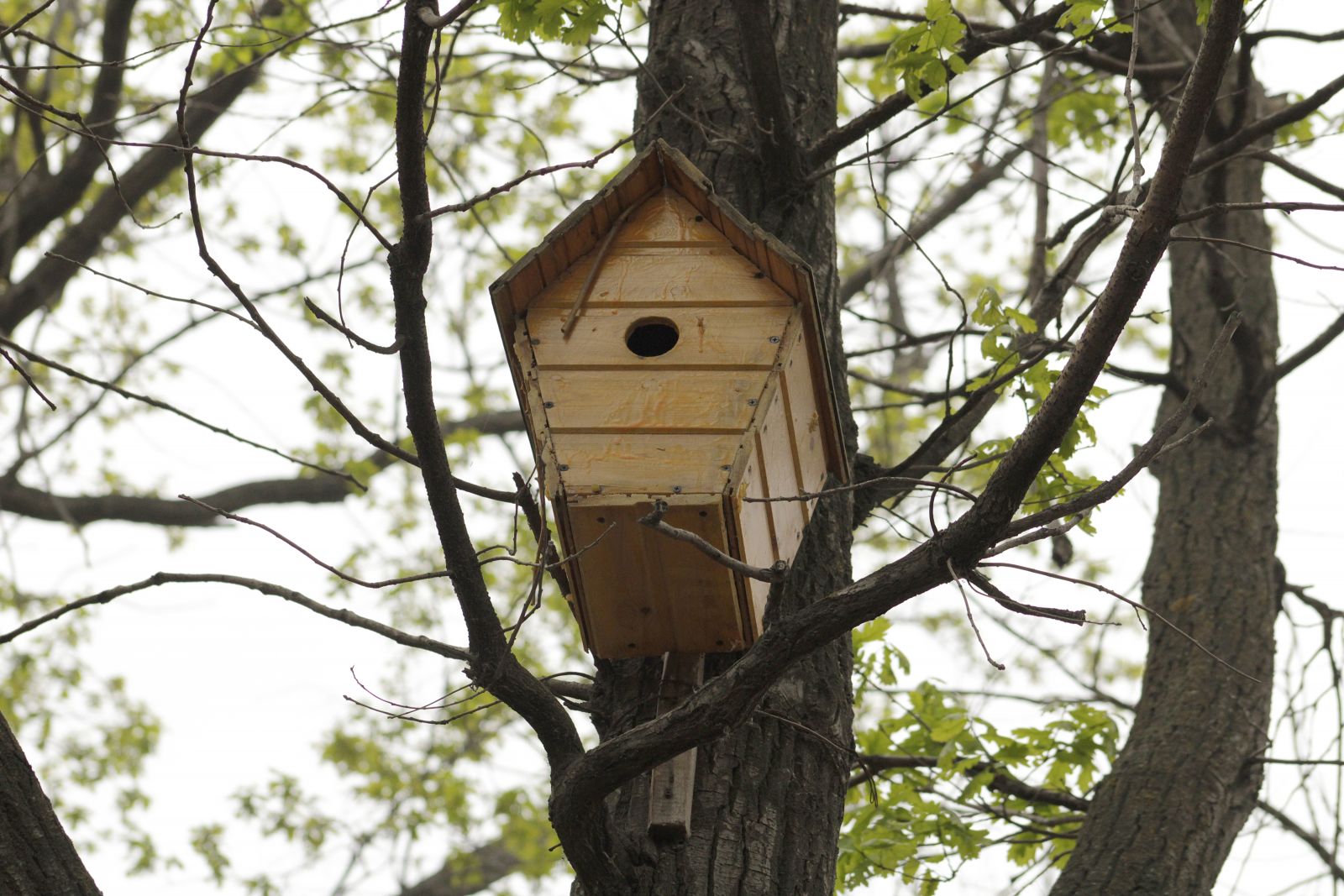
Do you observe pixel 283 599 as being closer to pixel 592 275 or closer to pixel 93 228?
Answer: pixel 592 275

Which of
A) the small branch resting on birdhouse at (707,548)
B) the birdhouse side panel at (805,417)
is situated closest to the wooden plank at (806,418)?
the birdhouse side panel at (805,417)

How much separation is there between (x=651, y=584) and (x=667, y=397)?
12.3 inches

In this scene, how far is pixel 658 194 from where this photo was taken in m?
2.58

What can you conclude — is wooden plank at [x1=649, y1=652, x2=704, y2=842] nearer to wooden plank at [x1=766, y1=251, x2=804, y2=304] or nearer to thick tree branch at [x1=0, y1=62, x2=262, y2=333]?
wooden plank at [x1=766, y1=251, x2=804, y2=304]

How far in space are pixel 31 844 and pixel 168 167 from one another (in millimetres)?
5533

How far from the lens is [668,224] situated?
2.55 m

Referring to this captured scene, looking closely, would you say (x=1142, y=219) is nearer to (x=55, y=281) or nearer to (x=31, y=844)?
(x=31, y=844)

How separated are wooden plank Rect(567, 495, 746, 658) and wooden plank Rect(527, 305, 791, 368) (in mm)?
333

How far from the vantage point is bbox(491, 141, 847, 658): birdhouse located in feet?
6.97

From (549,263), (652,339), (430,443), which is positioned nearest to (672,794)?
(430,443)

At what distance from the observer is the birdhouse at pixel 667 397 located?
212cm

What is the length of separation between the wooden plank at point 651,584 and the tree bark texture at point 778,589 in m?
0.14

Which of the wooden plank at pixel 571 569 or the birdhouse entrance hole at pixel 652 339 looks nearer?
the wooden plank at pixel 571 569

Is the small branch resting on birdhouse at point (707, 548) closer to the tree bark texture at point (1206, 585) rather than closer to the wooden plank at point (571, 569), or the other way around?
the wooden plank at point (571, 569)
